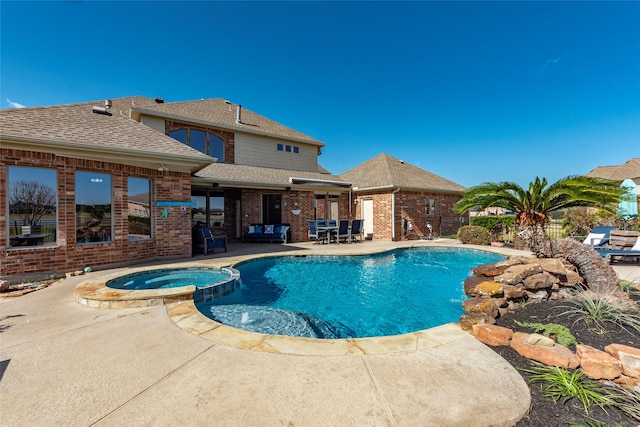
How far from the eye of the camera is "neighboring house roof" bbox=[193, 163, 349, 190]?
39.5 feet

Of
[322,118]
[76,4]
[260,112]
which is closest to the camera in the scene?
[76,4]

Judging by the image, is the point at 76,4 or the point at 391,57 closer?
the point at 76,4

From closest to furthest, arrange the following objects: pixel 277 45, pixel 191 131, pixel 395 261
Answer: pixel 395 261 → pixel 191 131 → pixel 277 45

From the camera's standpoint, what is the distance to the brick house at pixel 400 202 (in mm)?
16203

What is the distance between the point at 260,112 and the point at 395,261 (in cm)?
1455

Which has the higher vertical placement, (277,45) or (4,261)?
(277,45)

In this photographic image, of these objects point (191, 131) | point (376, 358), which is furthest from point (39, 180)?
point (376, 358)

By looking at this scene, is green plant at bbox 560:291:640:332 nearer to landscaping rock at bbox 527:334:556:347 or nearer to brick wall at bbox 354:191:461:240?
landscaping rock at bbox 527:334:556:347

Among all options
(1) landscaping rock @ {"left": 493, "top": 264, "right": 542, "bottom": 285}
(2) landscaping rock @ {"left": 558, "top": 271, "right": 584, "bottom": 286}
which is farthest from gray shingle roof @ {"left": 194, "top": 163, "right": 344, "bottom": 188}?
(2) landscaping rock @ {"left": 558, "top": 271, "right": 584, "bottom": 286}

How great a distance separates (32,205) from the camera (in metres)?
6.74

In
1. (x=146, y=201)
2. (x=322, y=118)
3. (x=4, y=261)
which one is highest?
(x=322, y=118)

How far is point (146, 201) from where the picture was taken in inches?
344

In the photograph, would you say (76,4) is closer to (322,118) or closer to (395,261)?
(395,261)

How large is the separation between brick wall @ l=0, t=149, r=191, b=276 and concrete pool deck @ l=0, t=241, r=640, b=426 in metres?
4.34
